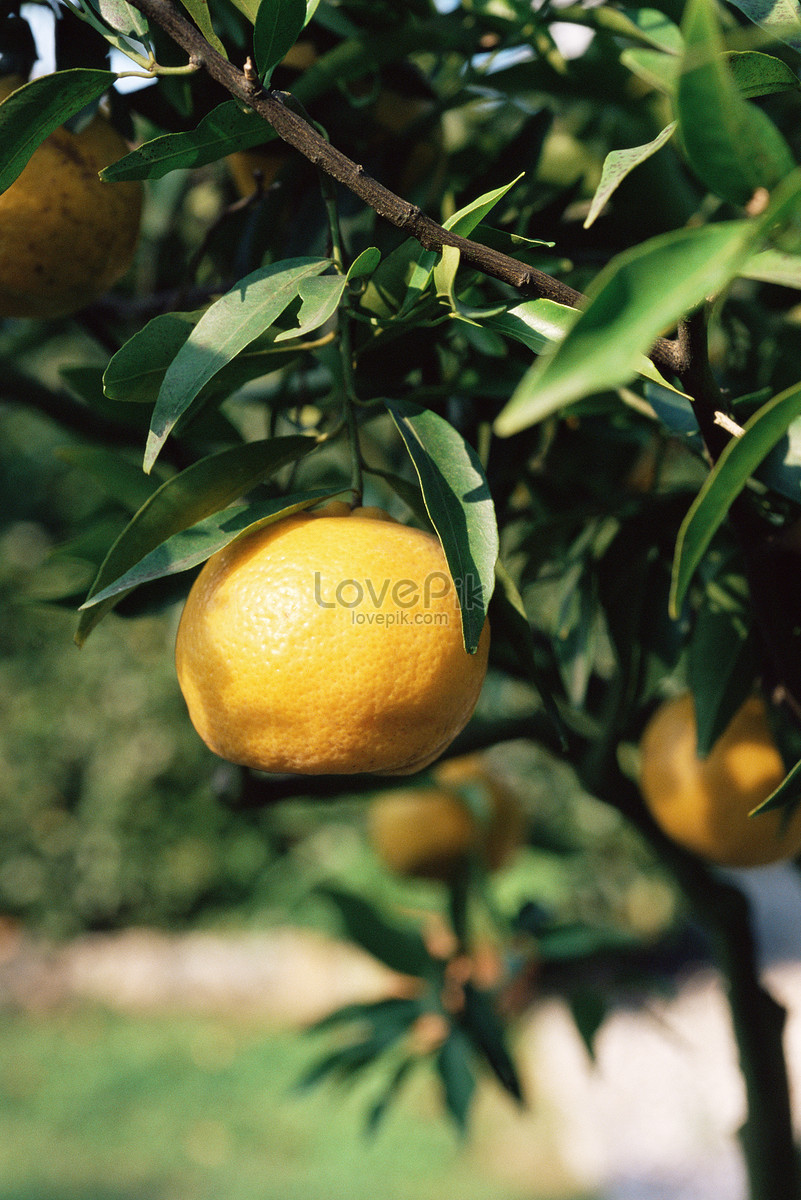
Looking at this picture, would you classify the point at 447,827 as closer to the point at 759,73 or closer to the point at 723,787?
the point at 723,787

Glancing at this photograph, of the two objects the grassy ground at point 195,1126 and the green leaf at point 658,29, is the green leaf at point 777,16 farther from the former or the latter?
the grassy ground at point 195,1126

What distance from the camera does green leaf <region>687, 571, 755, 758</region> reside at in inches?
23.5

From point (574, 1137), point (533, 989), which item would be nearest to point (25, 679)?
point (574, 1137)

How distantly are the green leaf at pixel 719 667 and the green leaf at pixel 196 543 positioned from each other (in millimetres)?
284

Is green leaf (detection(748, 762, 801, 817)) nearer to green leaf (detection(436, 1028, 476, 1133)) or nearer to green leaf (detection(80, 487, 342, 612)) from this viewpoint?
green leaf (detection(80, 487, 342, 612))

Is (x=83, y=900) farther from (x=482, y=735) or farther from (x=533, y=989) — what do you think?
(x=482, y=735)

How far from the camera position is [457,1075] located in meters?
1.18

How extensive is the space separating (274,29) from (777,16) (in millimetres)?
230

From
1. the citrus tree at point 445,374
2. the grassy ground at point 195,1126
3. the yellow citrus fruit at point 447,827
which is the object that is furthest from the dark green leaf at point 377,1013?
the grassy ground at point 195,1126

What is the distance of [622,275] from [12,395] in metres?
0.74

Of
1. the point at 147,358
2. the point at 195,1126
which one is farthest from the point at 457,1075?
the point at 195,1126

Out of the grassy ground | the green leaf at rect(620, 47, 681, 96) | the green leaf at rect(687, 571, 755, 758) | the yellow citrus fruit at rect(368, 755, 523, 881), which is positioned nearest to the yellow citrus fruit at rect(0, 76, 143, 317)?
the green leaf at rect(620, 47, 681, 96)

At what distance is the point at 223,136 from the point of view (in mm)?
437

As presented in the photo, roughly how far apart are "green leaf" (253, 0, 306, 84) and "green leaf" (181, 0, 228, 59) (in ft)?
0.06
